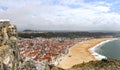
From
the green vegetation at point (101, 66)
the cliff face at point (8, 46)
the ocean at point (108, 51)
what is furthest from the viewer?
the ocean at point (108, 51)

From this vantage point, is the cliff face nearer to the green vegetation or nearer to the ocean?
the green vegetation

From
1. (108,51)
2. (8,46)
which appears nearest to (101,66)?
(8,46)

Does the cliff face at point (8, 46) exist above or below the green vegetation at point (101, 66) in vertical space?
above

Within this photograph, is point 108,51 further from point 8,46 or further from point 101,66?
point 8,46

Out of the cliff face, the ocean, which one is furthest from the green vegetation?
the ocean

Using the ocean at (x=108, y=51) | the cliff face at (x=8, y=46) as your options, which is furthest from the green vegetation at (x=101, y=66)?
the ocean at (x=108, y=51)

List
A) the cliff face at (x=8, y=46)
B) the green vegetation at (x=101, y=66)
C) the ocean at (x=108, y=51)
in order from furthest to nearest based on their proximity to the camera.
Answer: the ocean at (x=108, y=51) → the green vegetation at (x=101, y=66) → the cliff face at (x=8, y=46)

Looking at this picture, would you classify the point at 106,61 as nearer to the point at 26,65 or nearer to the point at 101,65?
the point at 101,65

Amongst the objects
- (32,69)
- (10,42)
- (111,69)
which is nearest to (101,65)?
(111,69)

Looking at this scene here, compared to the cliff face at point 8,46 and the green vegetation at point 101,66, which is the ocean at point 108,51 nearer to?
A: the green vegetation at point 101,66

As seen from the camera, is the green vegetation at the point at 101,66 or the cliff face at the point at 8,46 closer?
the cliff face at the point at 8,46
